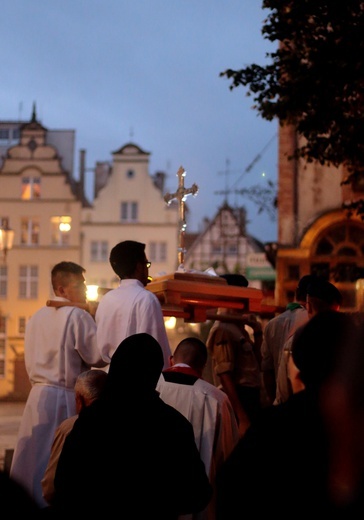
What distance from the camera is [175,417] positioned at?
4.98m

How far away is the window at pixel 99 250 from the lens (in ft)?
199

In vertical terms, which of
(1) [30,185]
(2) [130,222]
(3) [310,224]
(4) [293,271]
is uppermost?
(1) [30,185]

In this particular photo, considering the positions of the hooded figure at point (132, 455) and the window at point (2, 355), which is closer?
the hooded figure at point (132, 455)

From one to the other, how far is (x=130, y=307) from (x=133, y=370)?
2.21m

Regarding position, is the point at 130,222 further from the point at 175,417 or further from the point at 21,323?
the point at 175,417

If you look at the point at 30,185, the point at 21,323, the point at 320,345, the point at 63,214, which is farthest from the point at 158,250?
the point at 320,345

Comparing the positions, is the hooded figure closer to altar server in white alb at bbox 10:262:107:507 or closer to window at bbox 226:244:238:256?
altar server in white alb at bbox 10:262:107:507

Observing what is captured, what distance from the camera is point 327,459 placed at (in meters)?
3.28

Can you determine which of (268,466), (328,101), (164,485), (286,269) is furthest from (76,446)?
(286,269)

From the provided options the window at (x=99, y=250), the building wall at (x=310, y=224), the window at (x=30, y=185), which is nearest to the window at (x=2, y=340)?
the window at (x=99, y=250)

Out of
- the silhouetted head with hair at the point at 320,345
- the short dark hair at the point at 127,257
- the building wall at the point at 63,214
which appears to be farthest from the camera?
the building wall at the point at 63,214

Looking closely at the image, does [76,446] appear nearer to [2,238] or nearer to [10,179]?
[2,238]

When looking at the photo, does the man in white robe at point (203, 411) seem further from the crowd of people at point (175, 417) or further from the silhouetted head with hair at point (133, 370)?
the silhouetted head with hair at point (133, 370)

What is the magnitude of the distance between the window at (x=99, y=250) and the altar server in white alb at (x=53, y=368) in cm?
5233
